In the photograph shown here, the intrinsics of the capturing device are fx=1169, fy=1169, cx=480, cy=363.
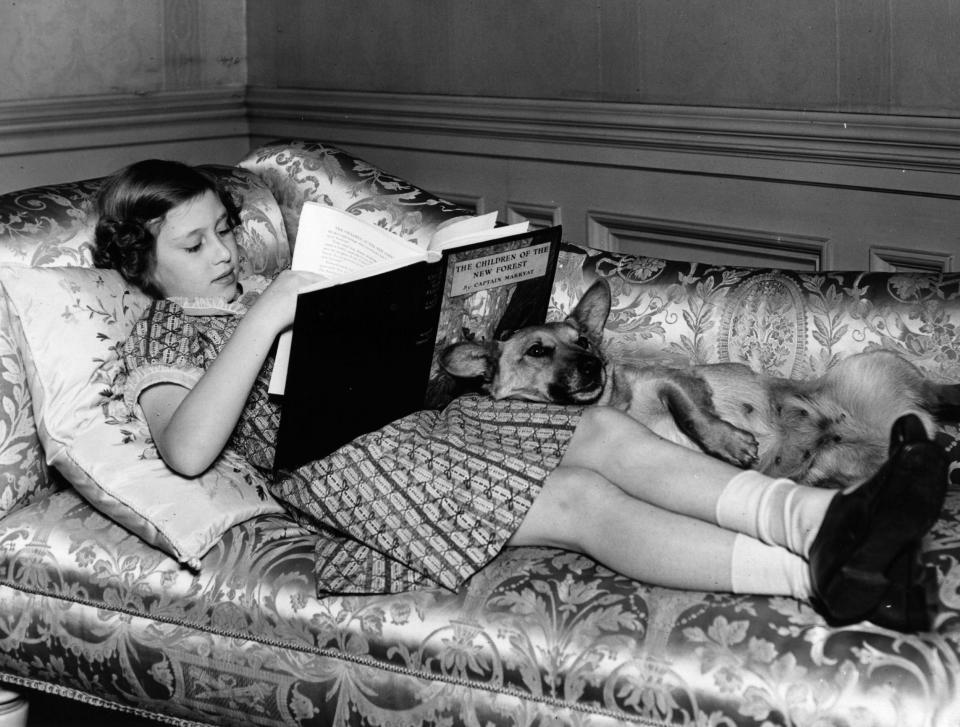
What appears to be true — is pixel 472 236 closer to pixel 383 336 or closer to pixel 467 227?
pixel 467 227

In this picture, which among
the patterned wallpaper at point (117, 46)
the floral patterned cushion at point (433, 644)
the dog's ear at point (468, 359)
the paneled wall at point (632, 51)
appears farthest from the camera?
the patterned wallpaper at point (117, 46)

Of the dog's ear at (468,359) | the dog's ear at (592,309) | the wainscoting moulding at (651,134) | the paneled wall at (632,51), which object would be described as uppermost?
the paneled wall at (632,51)

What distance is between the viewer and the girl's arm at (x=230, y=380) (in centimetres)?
177

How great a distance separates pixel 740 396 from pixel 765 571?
1.68 ft

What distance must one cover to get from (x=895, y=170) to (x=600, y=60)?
2.60 ft

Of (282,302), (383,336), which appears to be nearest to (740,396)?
(383,336)

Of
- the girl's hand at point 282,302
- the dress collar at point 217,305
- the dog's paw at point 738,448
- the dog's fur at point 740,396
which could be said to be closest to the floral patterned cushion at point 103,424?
the dress collar at point 217,305

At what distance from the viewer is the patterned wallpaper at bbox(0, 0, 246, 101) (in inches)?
121

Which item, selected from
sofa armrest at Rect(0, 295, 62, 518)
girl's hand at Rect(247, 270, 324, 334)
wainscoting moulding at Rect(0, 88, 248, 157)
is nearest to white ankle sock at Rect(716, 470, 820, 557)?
girl's hand at Rect(247, 270, 324, 334)

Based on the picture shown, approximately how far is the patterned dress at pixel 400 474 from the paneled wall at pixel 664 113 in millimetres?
1030

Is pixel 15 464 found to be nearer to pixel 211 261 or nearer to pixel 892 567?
pixel 211 261

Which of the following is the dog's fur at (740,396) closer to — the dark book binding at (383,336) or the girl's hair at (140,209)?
the dark book binding at (383,336)

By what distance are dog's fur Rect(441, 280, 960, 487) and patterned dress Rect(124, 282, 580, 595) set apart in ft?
0.37

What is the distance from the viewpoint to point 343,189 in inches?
99.8
